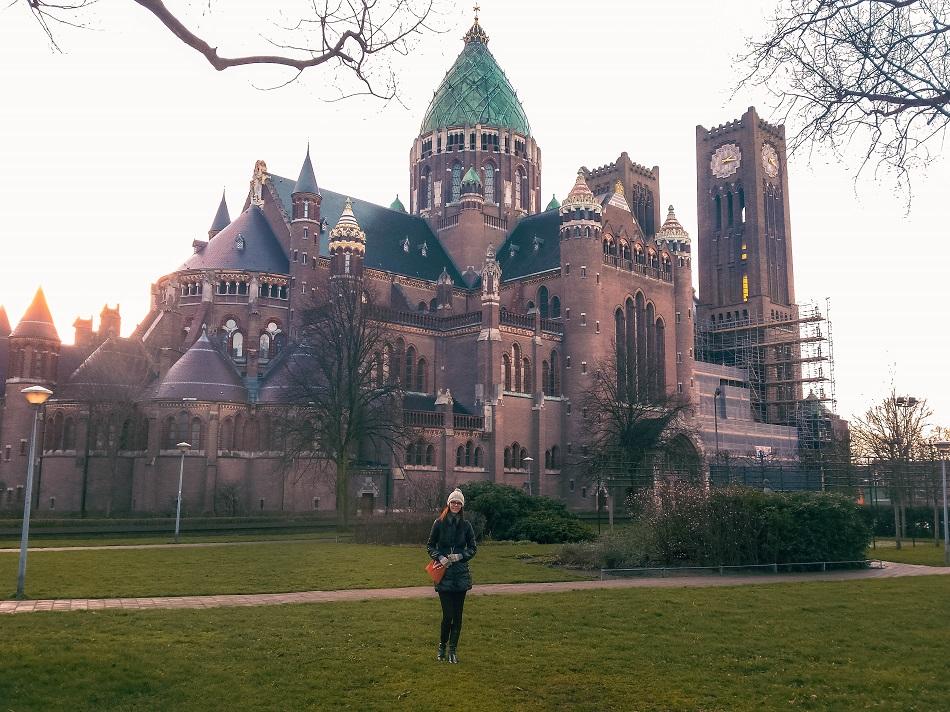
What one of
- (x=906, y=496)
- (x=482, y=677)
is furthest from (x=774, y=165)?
(x=482, y=677)

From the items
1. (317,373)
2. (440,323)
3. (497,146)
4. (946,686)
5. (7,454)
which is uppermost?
(497,146)

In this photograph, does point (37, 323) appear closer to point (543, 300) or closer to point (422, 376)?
point (422, 376)

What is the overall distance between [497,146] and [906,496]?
2079 inches

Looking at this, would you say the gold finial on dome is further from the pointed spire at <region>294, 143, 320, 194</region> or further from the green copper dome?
the pointed spire at <region>294, 143, 320, 194</region>

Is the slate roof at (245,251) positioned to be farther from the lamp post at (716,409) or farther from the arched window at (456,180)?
the lamp post at (716,409)

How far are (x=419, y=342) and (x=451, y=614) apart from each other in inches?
2185

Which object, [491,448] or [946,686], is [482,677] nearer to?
[946,686]

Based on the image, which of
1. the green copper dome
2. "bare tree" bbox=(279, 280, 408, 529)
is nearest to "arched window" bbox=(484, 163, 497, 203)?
the green copper dome

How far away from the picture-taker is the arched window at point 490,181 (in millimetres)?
85062

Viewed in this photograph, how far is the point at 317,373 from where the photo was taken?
56.6 meters

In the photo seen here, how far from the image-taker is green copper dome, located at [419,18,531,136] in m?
86.0

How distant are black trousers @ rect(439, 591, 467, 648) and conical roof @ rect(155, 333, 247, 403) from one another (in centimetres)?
4680

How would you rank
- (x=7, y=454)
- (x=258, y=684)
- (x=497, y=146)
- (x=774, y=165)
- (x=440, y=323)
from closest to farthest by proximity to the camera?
(x=258, y=684), (x=7, y=454), (x=440, y=323), (x=497, y=146), (x=774, y=165)

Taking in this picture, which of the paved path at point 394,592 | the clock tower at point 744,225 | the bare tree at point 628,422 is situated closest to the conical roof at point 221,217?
the bare tree at point 628,422
